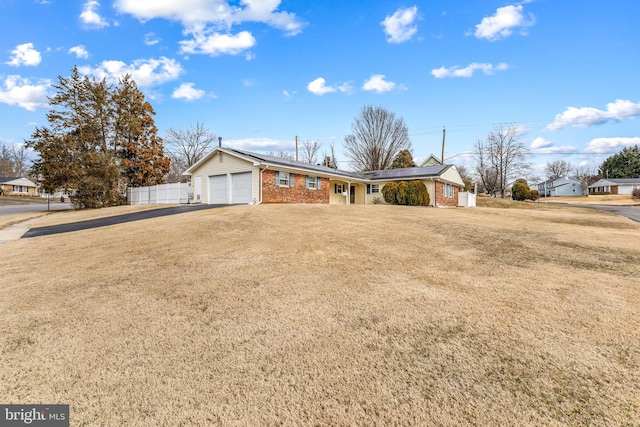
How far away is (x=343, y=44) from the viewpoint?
17344 mm

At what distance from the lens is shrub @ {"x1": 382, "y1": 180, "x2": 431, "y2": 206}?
72.8 feet

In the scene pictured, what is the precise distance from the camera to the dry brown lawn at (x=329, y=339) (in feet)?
6.59

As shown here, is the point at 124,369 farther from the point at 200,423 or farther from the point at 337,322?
the point at 337,322

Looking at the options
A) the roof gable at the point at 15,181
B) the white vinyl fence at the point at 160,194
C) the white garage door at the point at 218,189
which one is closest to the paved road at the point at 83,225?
the white garage door at the point at 218,189

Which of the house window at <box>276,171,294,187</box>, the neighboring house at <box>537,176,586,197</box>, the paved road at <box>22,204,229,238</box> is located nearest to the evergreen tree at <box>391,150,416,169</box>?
the house window at <box>276,171,294,187</box>

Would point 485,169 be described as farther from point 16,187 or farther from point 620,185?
point 16,187

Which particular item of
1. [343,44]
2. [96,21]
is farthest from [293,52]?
[96,21]

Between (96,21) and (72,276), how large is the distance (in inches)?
559

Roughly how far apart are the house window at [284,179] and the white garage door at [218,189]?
3.54 m

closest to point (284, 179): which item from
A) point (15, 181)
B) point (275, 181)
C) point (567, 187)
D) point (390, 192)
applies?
point (275, 181)

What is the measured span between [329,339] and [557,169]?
4136 inches

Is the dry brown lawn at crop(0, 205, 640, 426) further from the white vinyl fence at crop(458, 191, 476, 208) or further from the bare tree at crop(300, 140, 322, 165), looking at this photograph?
the bare tree at crop(300, 140, 322, 165)

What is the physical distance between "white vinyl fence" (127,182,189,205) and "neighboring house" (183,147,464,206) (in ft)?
7.09

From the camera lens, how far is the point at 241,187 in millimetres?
17891
